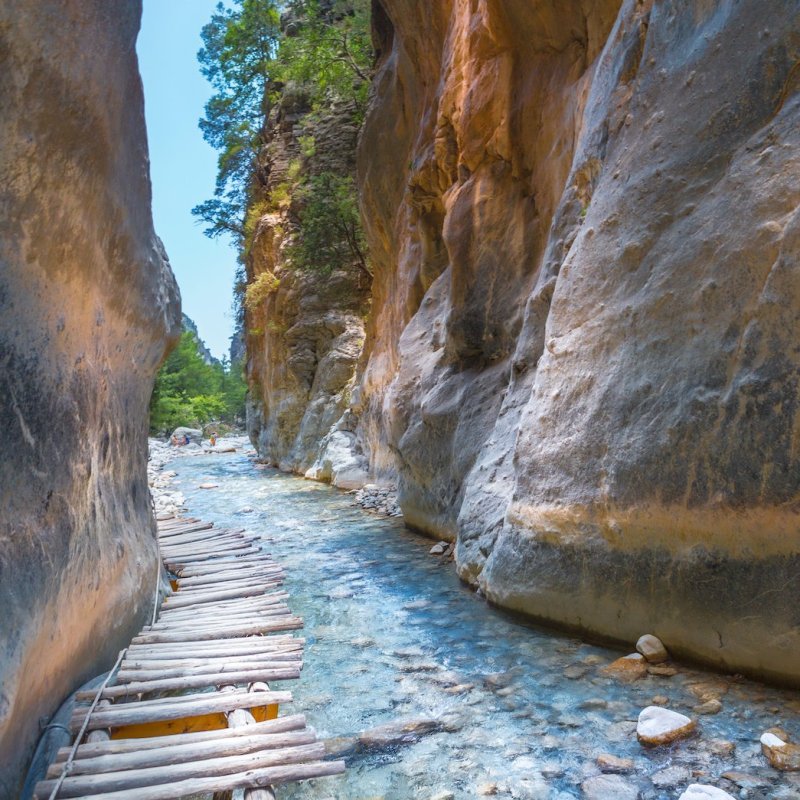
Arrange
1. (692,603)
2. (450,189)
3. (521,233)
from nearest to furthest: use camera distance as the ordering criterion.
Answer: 1. (692,603)
2. (521,233)
3. (450,189)

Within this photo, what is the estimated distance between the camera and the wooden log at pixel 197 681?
10.5 ft

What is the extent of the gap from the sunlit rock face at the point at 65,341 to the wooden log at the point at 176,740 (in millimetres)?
237

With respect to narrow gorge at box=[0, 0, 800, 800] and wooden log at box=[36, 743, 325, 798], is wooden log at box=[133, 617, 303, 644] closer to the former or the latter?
narrow gorge at box=[0, 0, 800, 800]

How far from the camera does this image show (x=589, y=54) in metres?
6.74

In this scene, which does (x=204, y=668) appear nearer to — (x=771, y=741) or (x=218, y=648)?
(x=218, y=648)

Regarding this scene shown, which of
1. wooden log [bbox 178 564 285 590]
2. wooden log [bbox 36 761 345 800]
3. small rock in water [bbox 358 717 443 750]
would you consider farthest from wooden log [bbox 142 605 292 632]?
wooden log [bbox 36 761 345 800]

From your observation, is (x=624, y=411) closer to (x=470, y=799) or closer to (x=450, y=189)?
(x=470, y=799)

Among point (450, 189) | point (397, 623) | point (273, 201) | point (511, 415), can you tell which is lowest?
point (397, 623)

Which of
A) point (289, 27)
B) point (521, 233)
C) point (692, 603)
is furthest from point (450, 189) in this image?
point (289, 27)

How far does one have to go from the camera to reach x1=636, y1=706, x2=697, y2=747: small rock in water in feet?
9.61

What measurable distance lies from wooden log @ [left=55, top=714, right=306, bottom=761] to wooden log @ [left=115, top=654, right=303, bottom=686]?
67cm

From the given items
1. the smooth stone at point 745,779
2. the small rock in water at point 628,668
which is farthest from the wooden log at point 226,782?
the small rock in water at point 628,668

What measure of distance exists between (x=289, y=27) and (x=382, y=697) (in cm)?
2344

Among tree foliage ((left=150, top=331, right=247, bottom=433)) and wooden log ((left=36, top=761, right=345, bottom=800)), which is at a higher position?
tree foliage ((left=150, top=331, right=247, bottom=433))
